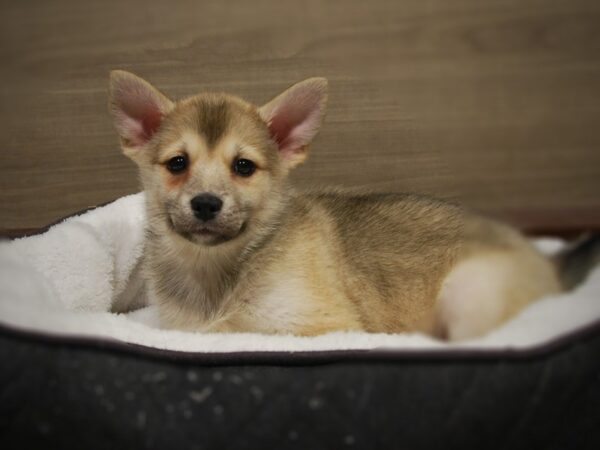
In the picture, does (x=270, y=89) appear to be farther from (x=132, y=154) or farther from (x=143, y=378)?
(x=143, y=378)

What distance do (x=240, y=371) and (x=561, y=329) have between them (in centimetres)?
54

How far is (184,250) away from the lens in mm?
1522

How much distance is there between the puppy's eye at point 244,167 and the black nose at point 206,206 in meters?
0.15

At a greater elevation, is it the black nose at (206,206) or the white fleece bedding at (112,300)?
the black nose at (206,206)

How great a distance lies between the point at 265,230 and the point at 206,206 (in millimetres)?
247

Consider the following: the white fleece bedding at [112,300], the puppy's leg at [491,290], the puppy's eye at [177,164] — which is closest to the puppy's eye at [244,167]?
the puppy's eye at [177,164]

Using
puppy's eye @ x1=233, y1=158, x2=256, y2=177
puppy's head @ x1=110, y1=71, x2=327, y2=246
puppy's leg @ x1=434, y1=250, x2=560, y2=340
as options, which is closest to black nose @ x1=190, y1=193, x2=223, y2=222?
puppy's head @ x1=110, y1=71, x2=327, y2=246

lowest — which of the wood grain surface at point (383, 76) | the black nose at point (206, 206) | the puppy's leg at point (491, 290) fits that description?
the black nose at point (206, 206)

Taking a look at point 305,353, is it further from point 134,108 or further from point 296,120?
point 134,108

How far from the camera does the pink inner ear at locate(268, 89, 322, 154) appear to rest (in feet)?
4.76

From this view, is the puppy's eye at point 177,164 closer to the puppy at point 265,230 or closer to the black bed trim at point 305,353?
the puppy at point 265,230

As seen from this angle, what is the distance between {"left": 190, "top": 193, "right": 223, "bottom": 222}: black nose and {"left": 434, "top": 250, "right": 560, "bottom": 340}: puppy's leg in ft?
1.62

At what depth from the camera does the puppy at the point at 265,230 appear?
1375mm

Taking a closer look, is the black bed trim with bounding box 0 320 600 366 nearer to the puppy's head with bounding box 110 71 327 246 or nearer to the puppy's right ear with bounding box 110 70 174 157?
the puppy's head with bounding box 110 71 327 246
